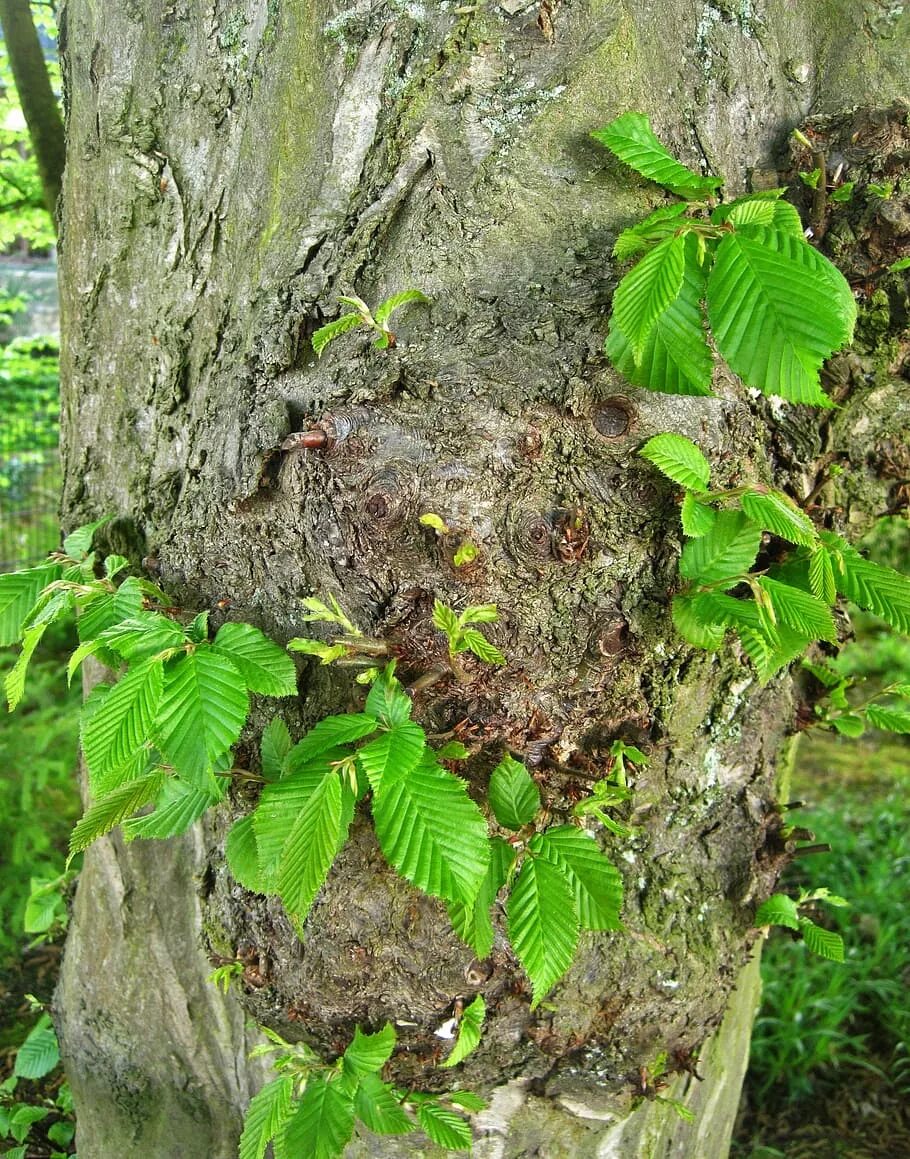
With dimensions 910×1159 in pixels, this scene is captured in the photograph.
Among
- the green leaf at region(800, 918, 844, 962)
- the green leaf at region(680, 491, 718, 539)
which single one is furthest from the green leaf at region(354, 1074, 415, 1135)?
the green leaf at region(680, 491, 718, 539)

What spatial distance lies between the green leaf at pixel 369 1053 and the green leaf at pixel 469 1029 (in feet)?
0.36

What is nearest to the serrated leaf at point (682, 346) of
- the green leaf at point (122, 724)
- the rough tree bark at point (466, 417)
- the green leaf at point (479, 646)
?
the rough tree bark at point (466, 417)

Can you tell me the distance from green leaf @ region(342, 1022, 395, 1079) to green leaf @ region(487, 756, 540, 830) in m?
0.44

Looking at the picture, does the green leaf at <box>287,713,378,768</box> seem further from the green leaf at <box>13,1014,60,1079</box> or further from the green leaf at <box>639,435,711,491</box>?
the green leaf at <box>13,1014,60,1079</box>

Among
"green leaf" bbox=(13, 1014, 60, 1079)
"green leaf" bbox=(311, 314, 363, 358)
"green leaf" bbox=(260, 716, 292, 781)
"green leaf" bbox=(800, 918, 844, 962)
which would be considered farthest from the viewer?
"green leaf" bbox=(13, 1014, 60, 1079)

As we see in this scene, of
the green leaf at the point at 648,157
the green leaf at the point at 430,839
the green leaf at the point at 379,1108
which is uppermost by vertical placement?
the green leaf at the point at 648,157

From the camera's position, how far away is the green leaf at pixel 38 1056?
2.31 meters

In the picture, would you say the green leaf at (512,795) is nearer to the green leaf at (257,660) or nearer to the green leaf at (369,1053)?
the green leaf at (257,660)

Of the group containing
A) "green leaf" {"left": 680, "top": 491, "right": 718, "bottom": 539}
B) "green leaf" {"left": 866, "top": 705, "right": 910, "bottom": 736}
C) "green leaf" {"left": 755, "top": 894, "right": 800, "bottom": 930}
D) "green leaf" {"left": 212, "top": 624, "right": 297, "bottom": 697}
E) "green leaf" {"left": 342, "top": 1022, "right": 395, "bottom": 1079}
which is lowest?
"green leaf" {"left": 342, "top": 1022, "right": 395, "bottom": 1079}

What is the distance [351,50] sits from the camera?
1.43 metres

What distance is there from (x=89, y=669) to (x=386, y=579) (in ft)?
2.97

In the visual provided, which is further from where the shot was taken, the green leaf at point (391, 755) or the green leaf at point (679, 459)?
the green leaf at point (679, 459)

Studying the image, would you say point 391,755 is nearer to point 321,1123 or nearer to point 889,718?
point 321,1123

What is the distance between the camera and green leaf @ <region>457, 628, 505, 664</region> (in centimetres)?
125
